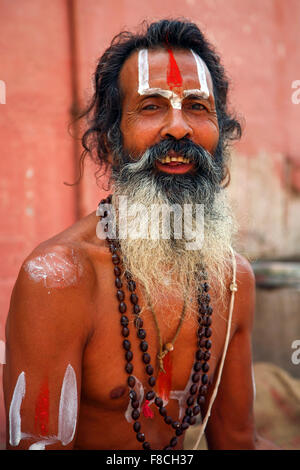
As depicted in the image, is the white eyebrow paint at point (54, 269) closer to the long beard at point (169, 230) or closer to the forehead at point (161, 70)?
the long beard at point (169, 230)

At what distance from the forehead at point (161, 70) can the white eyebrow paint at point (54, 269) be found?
2.55 ft

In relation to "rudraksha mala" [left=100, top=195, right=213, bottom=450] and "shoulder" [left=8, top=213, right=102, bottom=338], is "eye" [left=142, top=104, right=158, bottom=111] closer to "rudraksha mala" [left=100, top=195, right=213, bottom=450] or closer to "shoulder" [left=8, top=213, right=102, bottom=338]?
"rudraksha mala" [left=100, top=195, right=213, bottom=450]

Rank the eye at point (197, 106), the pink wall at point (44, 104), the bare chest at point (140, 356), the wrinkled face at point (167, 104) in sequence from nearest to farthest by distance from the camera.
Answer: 1. the bare chest at point (140, 356)
2. the wrinkled face at point (167, 104)
3. the eye at point (197, 106)
4. the pink wall at point (44, 104)

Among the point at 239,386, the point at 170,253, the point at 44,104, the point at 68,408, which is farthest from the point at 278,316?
the point at 68,408

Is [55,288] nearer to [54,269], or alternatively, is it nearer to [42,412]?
[54,269]

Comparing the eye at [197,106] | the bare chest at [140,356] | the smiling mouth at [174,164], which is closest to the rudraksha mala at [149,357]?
the bare chest at [140,356]

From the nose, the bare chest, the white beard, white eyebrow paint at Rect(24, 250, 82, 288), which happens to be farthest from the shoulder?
the nose

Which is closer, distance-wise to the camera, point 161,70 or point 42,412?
point 42,412

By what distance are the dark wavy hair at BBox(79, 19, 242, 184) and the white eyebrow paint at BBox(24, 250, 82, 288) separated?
650 millimetres

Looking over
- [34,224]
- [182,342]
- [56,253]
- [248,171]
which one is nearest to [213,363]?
[182,342]

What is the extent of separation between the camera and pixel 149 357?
1849 millimetres

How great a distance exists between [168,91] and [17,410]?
132 cm

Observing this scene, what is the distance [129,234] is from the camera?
1.92 metres

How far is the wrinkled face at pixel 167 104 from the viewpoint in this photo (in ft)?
6.32
